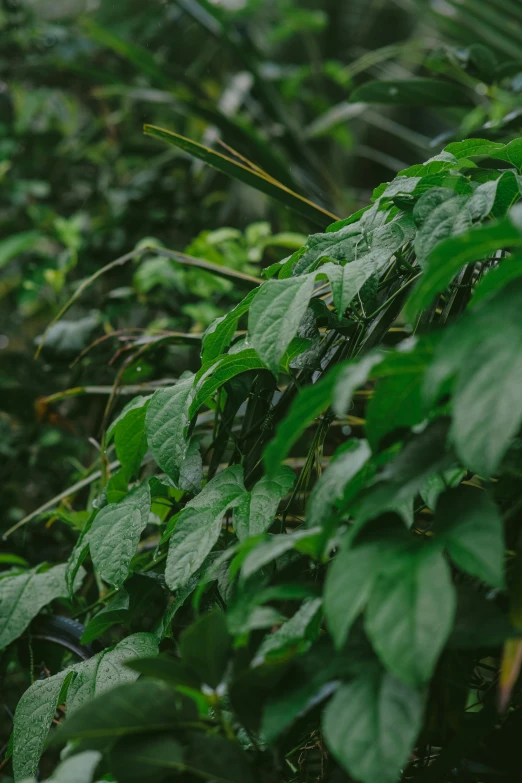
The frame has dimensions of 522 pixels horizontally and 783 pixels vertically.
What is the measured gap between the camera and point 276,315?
511mm

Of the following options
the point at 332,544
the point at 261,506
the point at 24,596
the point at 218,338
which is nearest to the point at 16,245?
the point at 24,596

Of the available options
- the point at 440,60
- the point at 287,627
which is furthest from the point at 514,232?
the point at 440,60

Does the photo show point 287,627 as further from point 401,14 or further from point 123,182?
point 401,14

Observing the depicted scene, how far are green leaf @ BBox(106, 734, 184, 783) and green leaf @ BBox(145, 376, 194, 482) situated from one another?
0.87 feet

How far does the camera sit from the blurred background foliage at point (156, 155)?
4.20 ft

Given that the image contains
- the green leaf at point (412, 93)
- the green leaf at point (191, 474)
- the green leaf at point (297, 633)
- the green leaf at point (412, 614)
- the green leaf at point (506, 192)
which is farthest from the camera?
the green leaf at point (412, 93)

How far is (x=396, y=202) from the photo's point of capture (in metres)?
0.60

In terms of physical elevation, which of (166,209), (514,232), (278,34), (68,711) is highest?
(278,34)

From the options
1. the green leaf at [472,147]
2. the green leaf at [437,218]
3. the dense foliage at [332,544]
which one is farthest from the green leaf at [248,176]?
the green leaf at [437,218]

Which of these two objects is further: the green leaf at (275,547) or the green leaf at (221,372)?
the green leaf at (221,372)

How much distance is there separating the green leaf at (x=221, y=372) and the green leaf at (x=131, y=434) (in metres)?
0.09

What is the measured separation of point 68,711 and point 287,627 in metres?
0.27

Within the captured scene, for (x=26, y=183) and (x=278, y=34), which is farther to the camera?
(x=278, y=34)

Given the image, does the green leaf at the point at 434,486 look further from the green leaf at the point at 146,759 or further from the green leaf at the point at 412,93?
the green leaf at the point at 412,93
